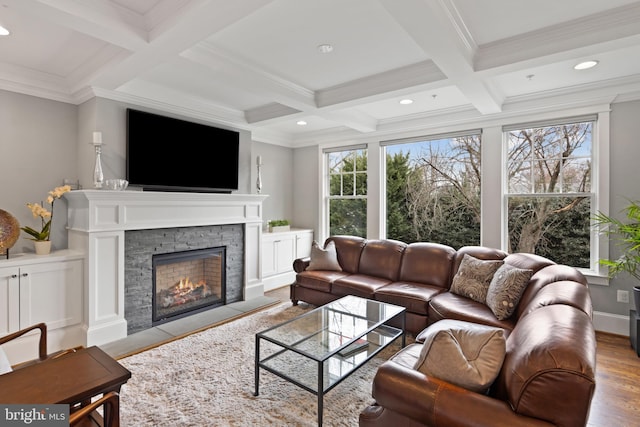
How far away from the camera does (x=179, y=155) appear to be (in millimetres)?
3812

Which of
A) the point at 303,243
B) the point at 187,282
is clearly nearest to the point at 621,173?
the point at 303,243

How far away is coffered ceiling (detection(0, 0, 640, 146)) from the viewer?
A: 2.05 meters

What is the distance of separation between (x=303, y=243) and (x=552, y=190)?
11.9ft

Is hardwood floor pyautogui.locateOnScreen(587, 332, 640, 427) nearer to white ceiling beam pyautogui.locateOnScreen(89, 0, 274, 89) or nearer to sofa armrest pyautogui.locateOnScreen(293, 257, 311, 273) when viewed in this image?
sofa armrest pyautogui.locateOnScreen(293, 257, 311, 273)

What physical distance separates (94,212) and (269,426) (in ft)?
8.12

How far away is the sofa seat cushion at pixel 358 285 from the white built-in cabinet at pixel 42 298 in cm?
260

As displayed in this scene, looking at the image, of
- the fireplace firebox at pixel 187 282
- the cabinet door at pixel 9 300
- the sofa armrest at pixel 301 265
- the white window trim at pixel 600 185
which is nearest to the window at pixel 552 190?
the white window trim at pixel 600 185

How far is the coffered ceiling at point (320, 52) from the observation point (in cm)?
205

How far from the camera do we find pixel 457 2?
2.03 metres

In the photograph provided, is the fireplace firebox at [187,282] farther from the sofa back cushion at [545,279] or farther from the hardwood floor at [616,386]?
the hardwood floor at [616,386]

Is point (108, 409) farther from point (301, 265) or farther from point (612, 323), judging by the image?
point (612, 323)

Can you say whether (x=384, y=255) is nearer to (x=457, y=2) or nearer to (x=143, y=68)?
(x=457, y=2)

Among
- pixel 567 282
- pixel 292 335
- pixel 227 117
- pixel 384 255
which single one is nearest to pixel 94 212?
pixel 227 117

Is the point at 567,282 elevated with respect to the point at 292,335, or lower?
elevated
